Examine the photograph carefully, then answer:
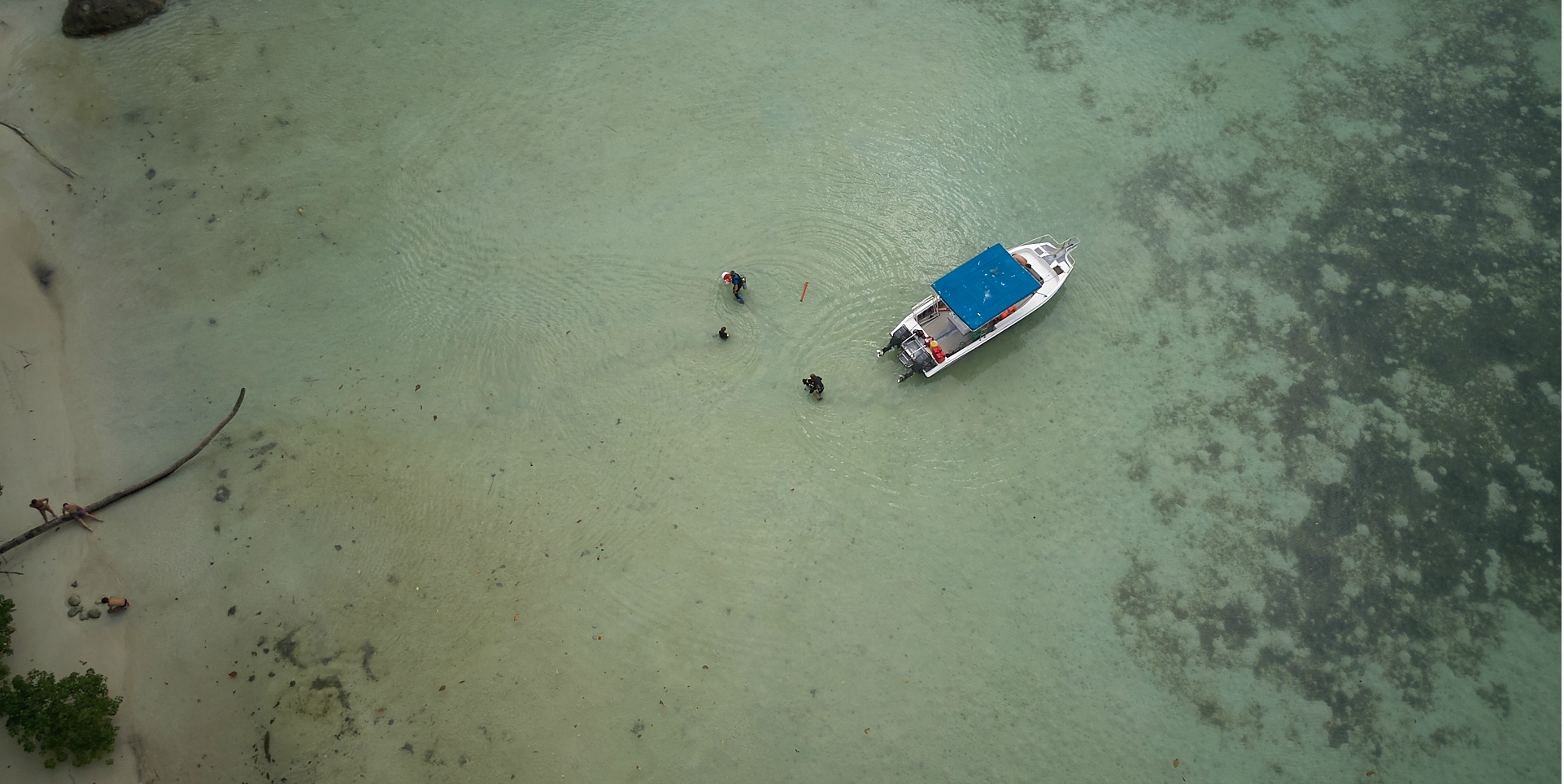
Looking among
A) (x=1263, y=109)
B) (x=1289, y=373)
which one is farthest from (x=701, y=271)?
(x=1263, y=109)

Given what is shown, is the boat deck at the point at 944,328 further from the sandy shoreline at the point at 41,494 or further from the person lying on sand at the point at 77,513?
the person lying on sand at the point at 77,513

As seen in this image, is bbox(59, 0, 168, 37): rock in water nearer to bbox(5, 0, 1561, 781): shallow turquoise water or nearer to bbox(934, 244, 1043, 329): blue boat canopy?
bbox(5, 0, 1561, 781): shallow turquoise water

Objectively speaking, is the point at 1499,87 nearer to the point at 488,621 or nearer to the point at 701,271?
the point at 701,271

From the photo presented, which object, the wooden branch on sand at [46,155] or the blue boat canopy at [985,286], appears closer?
the blue boat canopy at [985,286]

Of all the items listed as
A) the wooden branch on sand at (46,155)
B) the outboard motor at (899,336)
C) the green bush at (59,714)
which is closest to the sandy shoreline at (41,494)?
the green bush at (59,714)

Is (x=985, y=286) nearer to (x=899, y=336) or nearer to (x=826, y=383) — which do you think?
(x=899, y=336)
